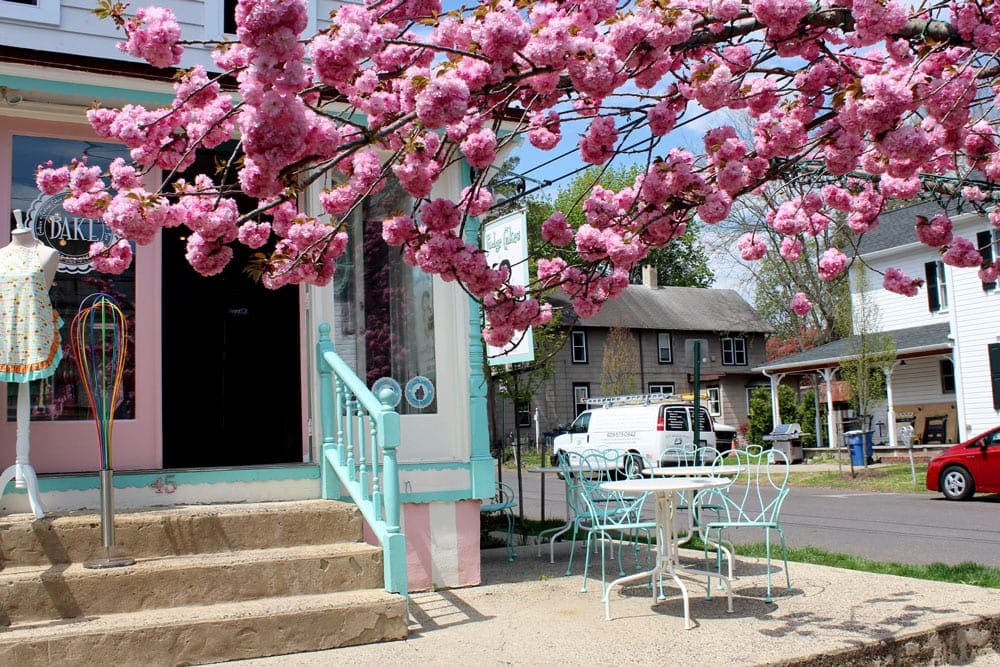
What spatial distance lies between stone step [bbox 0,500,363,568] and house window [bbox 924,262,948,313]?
24.0 metres

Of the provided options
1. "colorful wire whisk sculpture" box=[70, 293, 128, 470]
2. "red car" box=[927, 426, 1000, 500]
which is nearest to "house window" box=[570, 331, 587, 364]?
"red car" box=[927, 426, 1000, 500]

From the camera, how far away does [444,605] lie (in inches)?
255

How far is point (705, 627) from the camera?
5648 millimetres

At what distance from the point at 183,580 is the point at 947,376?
25.8m

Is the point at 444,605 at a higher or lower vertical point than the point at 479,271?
lower

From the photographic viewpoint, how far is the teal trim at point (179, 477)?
611 centimetres

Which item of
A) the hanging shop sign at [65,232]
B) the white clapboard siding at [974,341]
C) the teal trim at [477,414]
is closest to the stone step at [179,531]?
the teal trim at [477,414]

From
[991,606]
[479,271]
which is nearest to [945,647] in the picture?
[991,606]

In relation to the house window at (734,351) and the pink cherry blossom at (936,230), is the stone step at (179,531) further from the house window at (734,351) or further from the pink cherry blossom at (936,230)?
the house window at (734,351)

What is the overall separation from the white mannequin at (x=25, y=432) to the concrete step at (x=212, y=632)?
1.03 m

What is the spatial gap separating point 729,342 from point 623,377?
9.25 meters

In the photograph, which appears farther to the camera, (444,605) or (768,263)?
(768,263)

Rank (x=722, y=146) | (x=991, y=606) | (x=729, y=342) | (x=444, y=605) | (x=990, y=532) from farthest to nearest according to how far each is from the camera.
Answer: (x=729, y=342) < (x=990, y=532) < (x=444, y=605) < (x=991, y=606) < (x=722, y=146)

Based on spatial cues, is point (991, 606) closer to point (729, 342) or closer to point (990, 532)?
point (990, 532)
